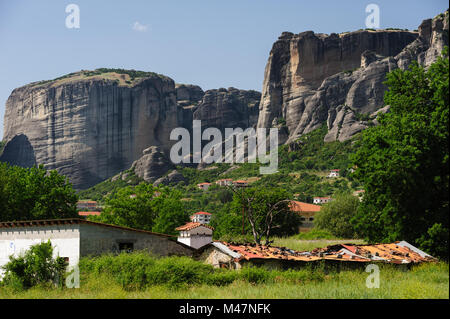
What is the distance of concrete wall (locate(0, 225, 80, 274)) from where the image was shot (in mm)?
21875

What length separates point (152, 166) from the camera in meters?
152

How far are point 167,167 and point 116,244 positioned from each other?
133126 mm

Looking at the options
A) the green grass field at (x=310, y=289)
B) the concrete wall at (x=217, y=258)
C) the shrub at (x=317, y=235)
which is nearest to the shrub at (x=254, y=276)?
the green grass field at (x=310, y=289)

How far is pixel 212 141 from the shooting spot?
Answer: 7633 inches

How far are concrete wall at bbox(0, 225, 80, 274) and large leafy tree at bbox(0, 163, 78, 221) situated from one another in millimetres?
19249

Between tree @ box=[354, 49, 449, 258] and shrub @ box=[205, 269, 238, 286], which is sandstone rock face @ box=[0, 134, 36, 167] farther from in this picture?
shrub @ box=[205, 269, 238, 286]

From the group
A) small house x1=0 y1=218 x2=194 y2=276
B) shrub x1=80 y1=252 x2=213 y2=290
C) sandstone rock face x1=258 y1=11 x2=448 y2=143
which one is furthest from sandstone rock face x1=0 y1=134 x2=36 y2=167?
shrub x1=80 y1=252 x2=213 y2=290

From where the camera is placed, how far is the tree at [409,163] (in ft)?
69.6

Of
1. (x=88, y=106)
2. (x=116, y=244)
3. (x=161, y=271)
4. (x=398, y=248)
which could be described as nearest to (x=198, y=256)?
(x=116, y=244)

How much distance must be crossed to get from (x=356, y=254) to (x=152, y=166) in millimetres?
131954

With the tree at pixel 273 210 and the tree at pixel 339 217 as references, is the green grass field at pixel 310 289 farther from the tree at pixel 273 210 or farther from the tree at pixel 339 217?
the tree at pixel 339 217

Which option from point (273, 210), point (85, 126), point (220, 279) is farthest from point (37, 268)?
point (85, 126)

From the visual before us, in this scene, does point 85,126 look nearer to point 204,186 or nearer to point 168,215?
point 204,186
